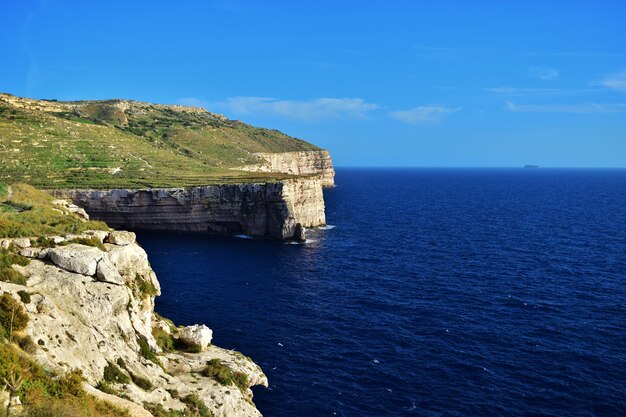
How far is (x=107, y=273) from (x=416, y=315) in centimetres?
3490

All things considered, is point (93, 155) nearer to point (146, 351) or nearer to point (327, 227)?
point (327, 227)

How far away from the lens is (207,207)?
10394 centimetres

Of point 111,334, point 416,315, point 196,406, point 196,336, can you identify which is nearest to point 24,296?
point 111,334

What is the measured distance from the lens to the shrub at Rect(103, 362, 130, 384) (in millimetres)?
28266

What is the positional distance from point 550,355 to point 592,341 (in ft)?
20.1

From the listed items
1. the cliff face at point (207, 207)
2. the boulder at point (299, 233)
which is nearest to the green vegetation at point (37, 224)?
the cliff face at point (207, 207)

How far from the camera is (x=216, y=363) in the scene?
37.8m

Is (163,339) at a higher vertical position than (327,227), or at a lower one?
lower

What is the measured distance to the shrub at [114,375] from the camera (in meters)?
28.3

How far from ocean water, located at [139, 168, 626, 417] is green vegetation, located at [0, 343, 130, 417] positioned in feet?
53.5

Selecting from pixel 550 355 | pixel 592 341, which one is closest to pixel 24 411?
pixel 550 355

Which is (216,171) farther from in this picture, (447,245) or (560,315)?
(560,315)

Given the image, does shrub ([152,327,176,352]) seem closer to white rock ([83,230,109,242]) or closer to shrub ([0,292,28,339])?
white rock ([83,230,109,242])

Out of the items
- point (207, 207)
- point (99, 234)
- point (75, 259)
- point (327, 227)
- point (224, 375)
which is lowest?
point (224, 375)
